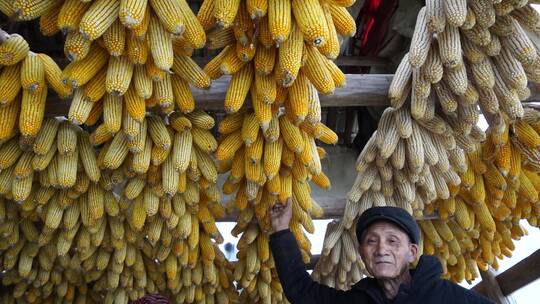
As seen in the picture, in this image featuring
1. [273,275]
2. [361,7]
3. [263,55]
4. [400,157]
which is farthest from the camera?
[361,7]

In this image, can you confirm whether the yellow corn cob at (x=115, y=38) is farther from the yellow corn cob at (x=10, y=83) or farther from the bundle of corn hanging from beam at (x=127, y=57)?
the yellow corn cob at (x=10, y=83)

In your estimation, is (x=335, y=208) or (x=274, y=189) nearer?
(x=274, y=189)

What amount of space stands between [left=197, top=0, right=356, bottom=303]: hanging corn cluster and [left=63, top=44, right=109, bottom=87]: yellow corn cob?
54 centimetres

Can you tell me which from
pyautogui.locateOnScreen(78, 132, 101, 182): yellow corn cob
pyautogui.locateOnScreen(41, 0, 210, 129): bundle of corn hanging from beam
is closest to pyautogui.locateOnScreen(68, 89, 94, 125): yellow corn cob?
pyautogui.locateOnScreen(41, 0, 210, 129): bundle of corn hanging from beam

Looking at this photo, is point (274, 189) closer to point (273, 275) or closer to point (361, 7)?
point (273, 275)

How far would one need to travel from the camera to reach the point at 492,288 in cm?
756

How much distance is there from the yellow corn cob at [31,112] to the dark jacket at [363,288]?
142 centimetres

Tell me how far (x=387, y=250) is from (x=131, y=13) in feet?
5.12

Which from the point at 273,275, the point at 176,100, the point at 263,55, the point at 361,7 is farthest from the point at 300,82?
the point at 361,7

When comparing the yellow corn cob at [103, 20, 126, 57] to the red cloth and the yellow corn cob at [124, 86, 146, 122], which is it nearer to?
the yellow corn cob at [124, 86, 146, 122]

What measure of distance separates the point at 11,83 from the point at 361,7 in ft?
11.9

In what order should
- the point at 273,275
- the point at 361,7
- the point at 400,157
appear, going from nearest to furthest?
1. the point at 400,157
2. the point at 273,275
3. the point at 361,7

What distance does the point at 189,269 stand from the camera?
16.3 feet

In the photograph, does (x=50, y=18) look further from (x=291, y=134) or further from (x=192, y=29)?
(x=291, y=134)
